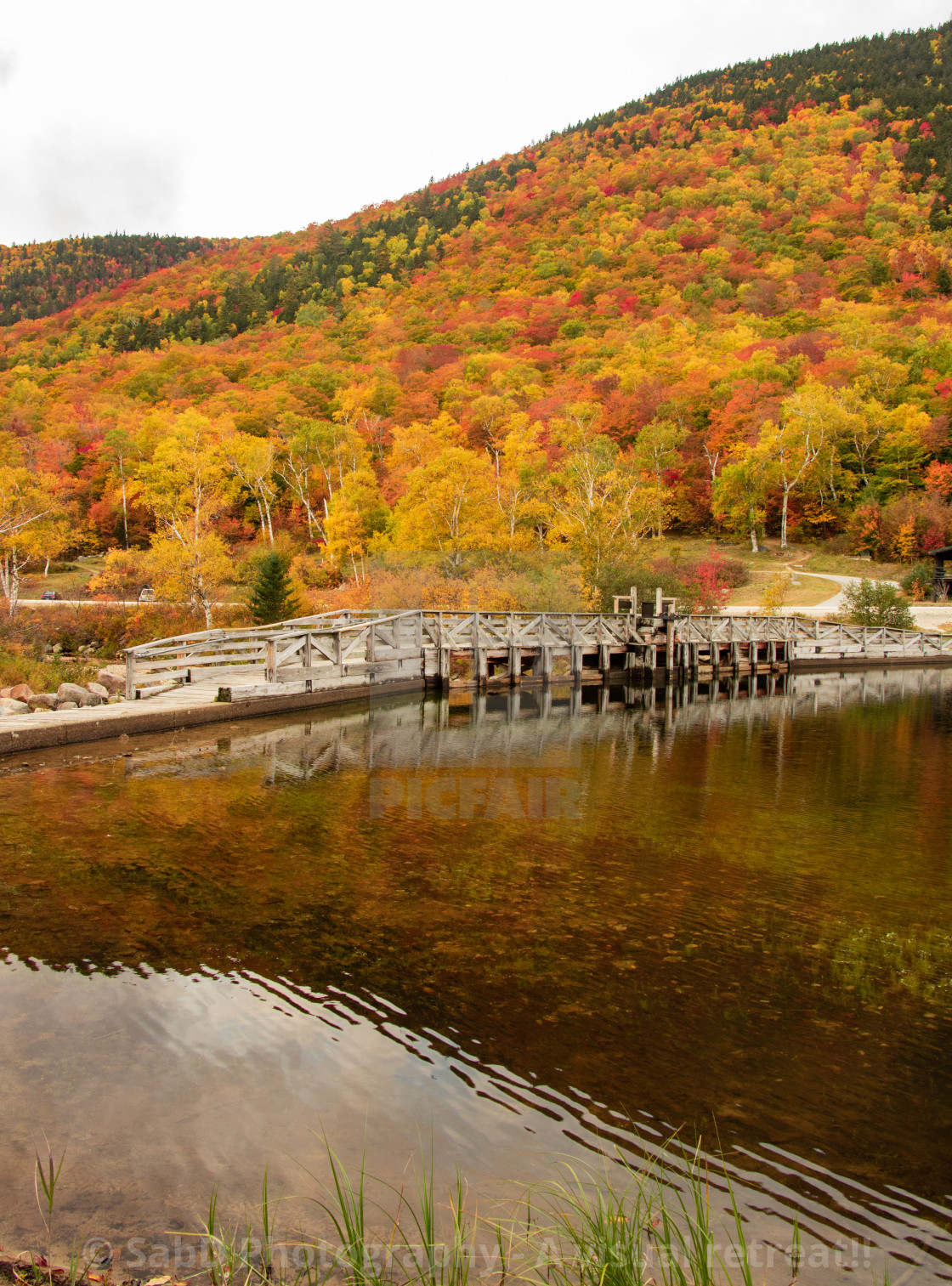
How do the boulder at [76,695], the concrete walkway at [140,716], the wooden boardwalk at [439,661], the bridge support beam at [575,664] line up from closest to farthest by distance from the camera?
the concrete walkway at [140,716], the wooden boardwalk at [439,661], the boulder at [76,695], the bridge support beam at [575,664]

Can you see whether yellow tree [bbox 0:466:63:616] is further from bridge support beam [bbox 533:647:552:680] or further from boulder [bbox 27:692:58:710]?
bridge support beam [bbox 533:647:552:680]

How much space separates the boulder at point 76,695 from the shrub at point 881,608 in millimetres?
39999

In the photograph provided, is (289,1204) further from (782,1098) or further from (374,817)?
(374,817)

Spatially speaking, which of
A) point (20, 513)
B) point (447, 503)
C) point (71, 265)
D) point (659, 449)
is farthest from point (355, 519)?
point (71, 265)

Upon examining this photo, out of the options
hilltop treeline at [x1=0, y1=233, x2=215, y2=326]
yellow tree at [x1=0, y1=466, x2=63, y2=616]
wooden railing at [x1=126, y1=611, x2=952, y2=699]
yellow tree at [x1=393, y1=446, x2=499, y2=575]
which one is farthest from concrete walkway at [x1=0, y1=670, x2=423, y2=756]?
hilltop treeline at [x1=0, y1=233, x2=215, y2=326]

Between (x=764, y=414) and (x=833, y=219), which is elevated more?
(x=833, y=219)

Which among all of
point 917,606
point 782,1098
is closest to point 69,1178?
point 782,1098

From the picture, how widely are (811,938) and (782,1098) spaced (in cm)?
214

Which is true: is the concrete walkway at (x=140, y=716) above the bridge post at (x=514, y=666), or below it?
above

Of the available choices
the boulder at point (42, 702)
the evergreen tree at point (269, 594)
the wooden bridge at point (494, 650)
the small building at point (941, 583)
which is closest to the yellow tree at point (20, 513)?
the evergreen tree at point (269, 594)

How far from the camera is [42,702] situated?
16.6 metres

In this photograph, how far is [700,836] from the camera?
8320 millimetres

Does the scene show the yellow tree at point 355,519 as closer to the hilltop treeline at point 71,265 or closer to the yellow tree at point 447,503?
the yellow tree at point 447,503

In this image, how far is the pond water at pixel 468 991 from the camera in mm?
3203
